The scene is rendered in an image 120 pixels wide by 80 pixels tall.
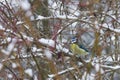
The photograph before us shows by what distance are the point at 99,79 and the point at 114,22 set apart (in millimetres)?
1445

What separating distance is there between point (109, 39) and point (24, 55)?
3.13 feet

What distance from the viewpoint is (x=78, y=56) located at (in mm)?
2611

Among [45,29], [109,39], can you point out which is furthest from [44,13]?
[109,39]

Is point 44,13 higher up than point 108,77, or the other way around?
point 44,13

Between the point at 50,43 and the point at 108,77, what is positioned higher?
the point at 50,43

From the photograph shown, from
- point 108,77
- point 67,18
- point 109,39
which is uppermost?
Result: point 67,18

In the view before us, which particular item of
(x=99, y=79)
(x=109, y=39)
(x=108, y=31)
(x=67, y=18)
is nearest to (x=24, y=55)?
(x=67, y=18)

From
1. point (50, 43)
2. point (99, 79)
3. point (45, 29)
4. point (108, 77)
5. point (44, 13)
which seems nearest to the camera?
point (99, 79)

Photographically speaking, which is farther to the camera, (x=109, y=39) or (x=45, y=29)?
(x=45, y=29)

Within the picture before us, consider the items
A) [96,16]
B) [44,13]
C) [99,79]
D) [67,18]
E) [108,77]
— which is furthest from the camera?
[44,13]

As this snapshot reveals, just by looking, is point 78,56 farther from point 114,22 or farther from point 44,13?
point 44,13

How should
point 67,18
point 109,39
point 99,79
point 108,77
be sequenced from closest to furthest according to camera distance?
point 99,79 < point 67,18 < point 108,77 < point 109,39

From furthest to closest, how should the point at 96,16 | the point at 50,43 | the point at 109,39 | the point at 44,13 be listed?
the point at 44,13
the point at 109,39
the point at 96,16
the point at 50,43

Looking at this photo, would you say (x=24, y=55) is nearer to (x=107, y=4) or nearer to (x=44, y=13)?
(x=107, y=4)
